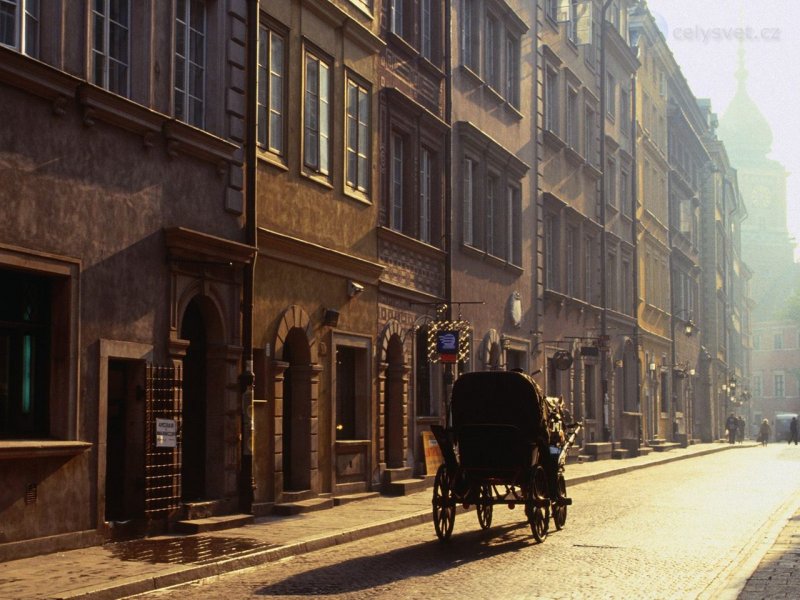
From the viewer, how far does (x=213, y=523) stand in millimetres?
17406

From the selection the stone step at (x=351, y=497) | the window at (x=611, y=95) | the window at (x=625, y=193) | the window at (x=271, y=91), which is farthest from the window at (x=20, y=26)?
the window at (x=625, y=193)

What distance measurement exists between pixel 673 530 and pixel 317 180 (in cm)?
783

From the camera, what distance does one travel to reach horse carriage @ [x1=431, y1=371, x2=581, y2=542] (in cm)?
1697

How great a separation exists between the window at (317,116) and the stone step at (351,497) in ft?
17.0

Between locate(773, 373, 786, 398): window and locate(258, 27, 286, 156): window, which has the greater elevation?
locate(258, 27, 286, 156): window

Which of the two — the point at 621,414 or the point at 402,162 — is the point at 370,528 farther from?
the point at 621,414

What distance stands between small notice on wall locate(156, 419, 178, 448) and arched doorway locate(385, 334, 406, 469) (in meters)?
9.02

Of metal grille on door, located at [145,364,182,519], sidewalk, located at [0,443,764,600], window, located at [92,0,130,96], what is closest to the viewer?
sidewalk, located at [0,443,764,600]

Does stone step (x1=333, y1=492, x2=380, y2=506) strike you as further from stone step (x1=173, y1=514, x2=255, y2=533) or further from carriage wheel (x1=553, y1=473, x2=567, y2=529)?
carriage wheel (x1=553, y1=473, x2=567, y2=529)

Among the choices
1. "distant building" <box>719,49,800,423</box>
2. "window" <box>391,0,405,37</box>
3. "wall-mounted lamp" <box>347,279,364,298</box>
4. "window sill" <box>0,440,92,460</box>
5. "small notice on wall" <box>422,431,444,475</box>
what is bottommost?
"small notice on wall" <box>422,431,444,475</box>

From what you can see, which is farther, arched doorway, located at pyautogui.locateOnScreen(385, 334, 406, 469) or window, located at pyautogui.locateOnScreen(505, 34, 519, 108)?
window, located at pyautogui.locateOnScreen(505, 34, 519, 108)

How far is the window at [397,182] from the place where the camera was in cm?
2616

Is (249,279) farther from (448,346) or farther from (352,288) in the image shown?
(448,346)

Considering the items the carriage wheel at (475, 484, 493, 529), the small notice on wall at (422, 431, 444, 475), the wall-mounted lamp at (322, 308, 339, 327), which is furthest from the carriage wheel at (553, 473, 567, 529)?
the small notice on wall at (422, 431, 444, 475)
